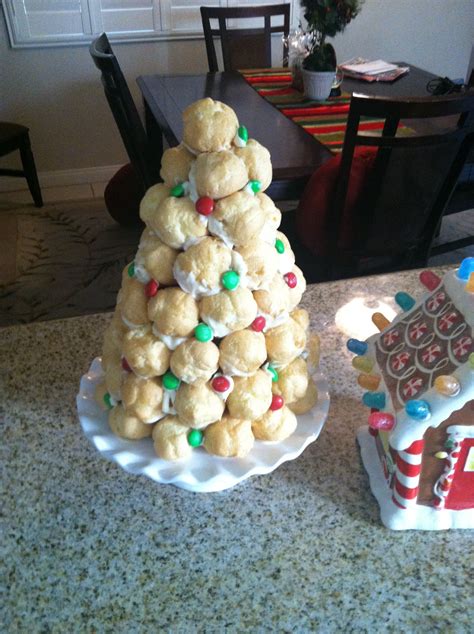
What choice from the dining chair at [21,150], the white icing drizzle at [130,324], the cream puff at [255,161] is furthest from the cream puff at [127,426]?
the dining chair at [21,150]

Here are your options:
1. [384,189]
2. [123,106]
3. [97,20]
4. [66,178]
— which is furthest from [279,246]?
[66,178]

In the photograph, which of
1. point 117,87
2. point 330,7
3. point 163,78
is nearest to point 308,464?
point 117,87

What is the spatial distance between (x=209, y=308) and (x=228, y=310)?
0.02m

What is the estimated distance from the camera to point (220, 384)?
25.3 inches

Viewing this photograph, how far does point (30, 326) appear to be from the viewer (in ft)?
3.31

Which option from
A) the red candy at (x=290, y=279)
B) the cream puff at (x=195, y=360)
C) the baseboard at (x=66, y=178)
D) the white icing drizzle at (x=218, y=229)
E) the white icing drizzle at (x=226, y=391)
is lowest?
the baseboard at (x=66, y=178)

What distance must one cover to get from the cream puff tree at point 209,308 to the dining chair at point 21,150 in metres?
2.53

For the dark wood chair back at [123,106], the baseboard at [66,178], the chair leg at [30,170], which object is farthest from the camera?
the baseboard at [66,178]

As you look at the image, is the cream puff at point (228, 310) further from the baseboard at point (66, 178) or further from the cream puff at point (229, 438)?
the baseboard at point (66, 178)

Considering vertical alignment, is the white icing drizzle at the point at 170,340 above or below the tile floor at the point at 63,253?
above

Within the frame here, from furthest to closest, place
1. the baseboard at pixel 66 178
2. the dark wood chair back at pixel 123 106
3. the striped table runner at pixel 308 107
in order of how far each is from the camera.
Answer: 1. the baseboard at pixel 66 178
2. the striped table runner at pixel 308 107
3. the dark wood chair back at pixel 123 106

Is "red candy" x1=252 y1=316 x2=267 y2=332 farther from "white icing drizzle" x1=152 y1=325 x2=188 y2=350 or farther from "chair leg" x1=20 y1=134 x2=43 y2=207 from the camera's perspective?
"chair leg" x1=20 y1=134 x2=43 y2=207

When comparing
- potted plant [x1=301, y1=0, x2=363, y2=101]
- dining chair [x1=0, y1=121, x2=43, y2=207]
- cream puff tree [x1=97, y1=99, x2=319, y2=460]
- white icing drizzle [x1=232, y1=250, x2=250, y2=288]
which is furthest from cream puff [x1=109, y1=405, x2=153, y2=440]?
dining chair [x1=0, y1=121, x2=43, y2=207]

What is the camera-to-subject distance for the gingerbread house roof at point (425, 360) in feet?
1.90
